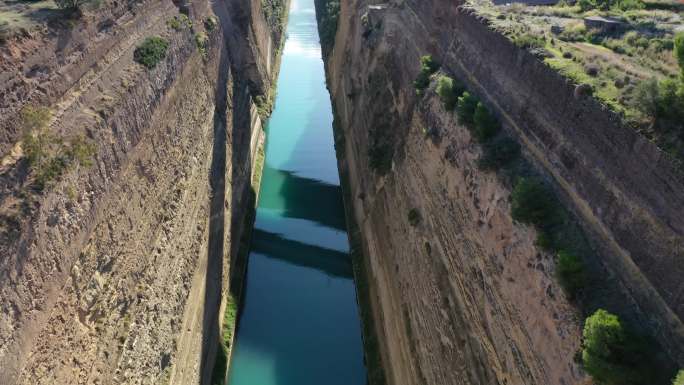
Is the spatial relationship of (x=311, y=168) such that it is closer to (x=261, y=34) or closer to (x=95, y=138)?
(x=261, y=34)

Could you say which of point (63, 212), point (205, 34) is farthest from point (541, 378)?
point (205, 34)

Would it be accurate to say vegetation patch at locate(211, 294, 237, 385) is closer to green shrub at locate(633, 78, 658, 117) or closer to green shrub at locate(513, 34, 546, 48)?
green shrub at locate(513, 34, 546, 48)

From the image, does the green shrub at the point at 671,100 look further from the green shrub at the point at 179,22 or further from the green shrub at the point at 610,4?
the green shrub at the point at 179,22

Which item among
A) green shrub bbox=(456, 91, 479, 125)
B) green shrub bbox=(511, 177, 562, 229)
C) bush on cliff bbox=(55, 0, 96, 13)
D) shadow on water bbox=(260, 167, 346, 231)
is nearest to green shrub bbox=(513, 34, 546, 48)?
green shrub bbox=(456, 91, 479, 125)

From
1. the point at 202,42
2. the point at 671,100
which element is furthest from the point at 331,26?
the point at 671,100

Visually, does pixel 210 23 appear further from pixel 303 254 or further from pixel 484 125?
pixel 484 125

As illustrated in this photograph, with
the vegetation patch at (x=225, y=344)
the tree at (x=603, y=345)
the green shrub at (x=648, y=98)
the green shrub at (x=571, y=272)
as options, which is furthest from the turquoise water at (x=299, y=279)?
the green shrub at (x=648, y=98)
